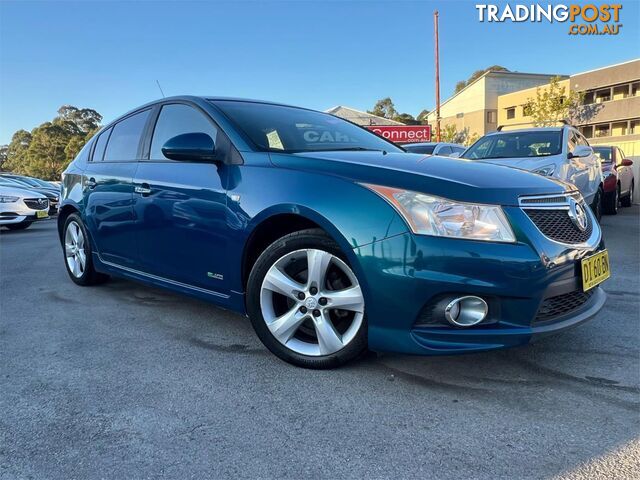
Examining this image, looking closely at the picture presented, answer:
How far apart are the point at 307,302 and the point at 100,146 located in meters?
2.90

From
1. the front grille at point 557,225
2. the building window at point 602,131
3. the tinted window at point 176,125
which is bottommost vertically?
the front grille at point 557,225

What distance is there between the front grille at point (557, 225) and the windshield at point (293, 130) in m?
1.28

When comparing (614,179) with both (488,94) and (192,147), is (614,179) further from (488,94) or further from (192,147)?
(488,94)

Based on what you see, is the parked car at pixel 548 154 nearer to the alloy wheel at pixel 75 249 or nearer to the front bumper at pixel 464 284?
the front bumper at pixel 464 284

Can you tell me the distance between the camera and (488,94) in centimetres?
4806

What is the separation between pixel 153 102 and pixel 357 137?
1.57 m

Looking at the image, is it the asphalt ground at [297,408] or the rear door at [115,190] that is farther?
the rear door at [115,190]

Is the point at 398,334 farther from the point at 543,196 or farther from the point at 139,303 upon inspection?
the point at 139,303

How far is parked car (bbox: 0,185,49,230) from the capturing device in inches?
407

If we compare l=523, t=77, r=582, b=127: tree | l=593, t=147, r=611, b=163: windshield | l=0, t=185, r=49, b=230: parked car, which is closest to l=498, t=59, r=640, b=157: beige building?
l=523, t=77, r=582, b=127: tree

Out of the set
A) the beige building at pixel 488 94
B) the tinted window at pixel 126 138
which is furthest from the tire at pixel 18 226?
the beige building at pixel 488 94

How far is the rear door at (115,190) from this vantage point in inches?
145

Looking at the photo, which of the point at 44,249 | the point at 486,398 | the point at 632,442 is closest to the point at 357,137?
the point at 486,398

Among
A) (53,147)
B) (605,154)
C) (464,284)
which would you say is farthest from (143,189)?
(53,147)
